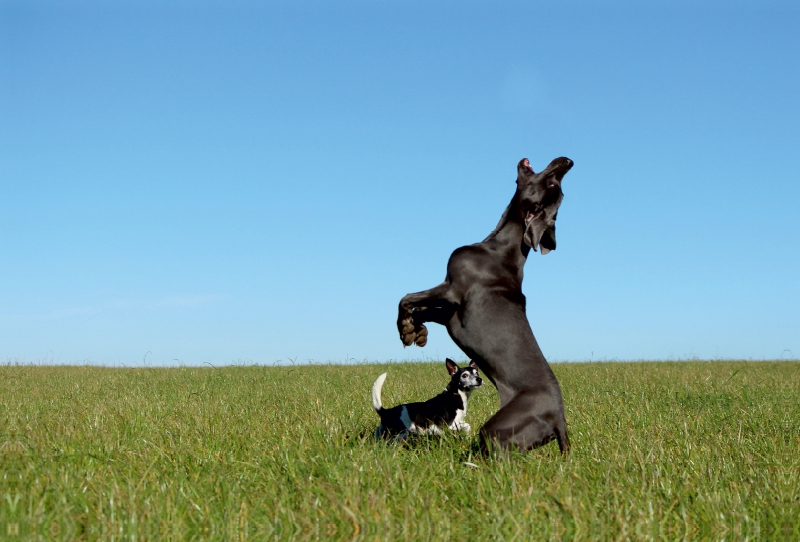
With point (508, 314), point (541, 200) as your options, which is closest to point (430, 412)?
point (508, 314)

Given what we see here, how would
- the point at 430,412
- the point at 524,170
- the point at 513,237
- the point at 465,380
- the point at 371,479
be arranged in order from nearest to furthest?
the point at 371,479 → the point at 513,237 → the point at 524,170 → the point at 430,412 → the point at 465,380

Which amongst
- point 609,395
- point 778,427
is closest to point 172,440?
point 778,427

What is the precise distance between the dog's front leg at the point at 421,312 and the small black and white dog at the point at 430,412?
118cm

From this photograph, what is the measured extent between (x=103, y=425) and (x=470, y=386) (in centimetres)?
400

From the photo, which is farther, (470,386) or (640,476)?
(470,386)

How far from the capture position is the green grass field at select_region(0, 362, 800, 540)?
12.8 ft

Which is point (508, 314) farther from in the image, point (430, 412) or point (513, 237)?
point (430, 412)

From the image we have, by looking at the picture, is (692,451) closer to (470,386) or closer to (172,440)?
(470,386)

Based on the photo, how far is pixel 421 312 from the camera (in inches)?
238

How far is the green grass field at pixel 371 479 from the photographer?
3.90m

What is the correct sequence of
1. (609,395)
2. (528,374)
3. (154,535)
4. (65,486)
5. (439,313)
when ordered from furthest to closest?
(609,395), (439,313), (528,374), (65,486), (154,535)

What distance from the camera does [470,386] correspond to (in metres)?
8.19

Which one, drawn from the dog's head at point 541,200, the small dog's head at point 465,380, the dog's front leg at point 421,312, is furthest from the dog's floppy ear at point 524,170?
the small dog's head at point 465,380

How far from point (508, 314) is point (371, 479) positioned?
5.89 ft
